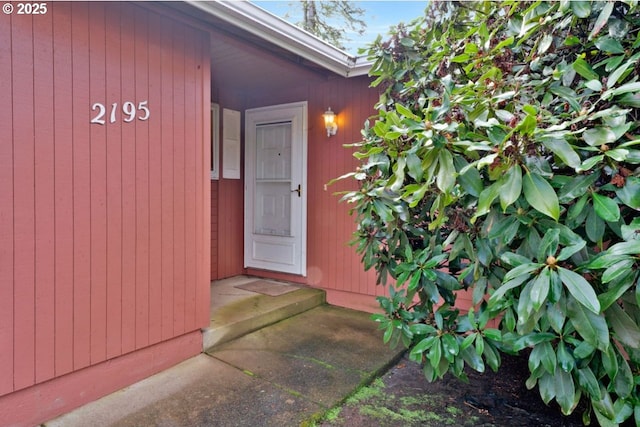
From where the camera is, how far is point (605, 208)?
4.24ft

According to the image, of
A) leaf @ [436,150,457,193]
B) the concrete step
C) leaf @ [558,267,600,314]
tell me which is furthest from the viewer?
the concrete step

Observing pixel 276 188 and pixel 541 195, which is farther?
pixel 276 188

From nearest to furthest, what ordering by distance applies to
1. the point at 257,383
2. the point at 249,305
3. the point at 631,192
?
the point at 631,192 → the point at 257,383 → the point at 249,305

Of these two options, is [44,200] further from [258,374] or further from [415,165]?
[415,165]

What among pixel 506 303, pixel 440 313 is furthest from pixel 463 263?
pixel 506 303

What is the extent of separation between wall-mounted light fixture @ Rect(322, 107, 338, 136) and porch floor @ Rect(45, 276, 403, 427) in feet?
6.29

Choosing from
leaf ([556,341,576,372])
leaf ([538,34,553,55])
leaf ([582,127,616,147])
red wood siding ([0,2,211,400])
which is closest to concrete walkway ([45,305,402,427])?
red wood siding ([0,2,211,400])

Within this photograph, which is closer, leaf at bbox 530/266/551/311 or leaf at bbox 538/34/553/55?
leaf at bbox 530/266/551/311

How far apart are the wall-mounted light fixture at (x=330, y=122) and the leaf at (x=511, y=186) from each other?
114 inches

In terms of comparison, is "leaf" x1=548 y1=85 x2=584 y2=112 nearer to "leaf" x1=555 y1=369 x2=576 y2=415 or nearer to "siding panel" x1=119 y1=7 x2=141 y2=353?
"leaf" x1=555 y1=369 x2=576 y2=415

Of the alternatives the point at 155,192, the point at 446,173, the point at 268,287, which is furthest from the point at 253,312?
the point at 446,173

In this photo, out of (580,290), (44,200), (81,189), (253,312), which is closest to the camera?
(580,290)

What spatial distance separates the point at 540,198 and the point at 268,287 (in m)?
3.42

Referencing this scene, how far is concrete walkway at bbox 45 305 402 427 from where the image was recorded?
2.10m
